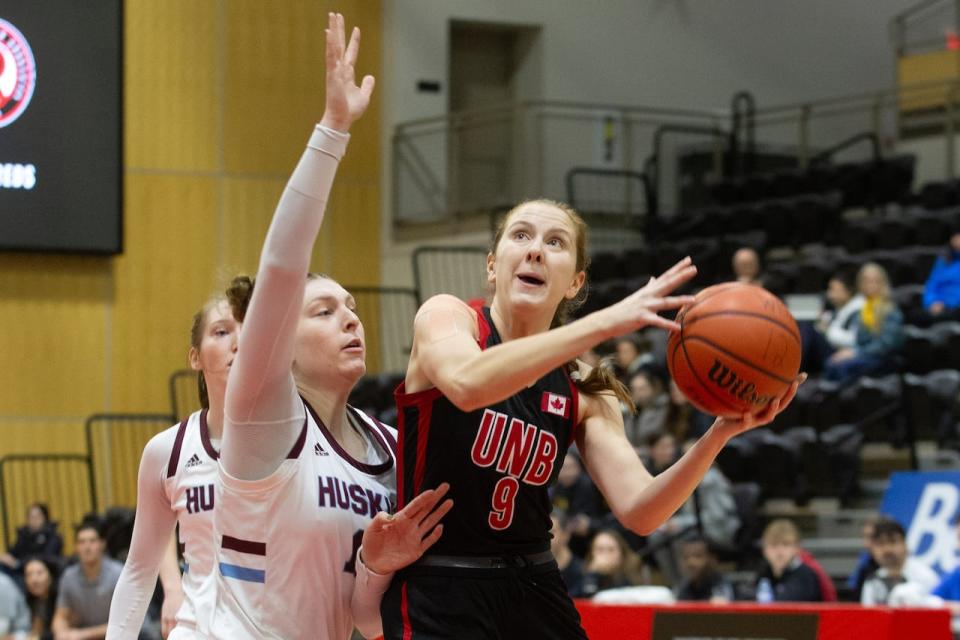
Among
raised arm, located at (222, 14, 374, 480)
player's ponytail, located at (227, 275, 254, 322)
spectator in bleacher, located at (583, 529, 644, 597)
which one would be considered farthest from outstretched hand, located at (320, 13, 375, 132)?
spectator in bleacher, located at (583, 529, 644, 597)

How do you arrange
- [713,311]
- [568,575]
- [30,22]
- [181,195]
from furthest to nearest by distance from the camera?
[181,195] < [30,22] < [568,575] < [713,311]

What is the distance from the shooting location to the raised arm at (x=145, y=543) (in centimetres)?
A: 378

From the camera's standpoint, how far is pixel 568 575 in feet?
26.5

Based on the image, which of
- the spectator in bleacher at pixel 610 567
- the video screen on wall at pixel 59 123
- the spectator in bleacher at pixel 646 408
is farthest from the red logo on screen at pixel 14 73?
the spectator in bleacher at pixel 610 567

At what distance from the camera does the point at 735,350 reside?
288 cm

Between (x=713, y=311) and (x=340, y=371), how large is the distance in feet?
2.98

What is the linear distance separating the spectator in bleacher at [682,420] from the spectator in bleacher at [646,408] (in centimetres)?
4

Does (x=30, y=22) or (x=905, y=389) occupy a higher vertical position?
(x=30, y=22)

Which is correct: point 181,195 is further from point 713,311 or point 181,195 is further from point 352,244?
point 713,311

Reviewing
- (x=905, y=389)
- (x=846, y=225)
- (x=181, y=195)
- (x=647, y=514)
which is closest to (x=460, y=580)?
(x=647, y=514)

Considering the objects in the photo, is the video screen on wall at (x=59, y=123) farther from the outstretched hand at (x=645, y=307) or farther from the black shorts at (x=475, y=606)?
the outstretched hand at (x=645, y=307)

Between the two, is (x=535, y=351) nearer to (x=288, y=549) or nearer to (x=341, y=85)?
(x=341, y=85)

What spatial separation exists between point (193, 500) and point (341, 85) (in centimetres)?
134

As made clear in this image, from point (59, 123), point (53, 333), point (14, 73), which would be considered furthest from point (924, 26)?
point (53, 333)
